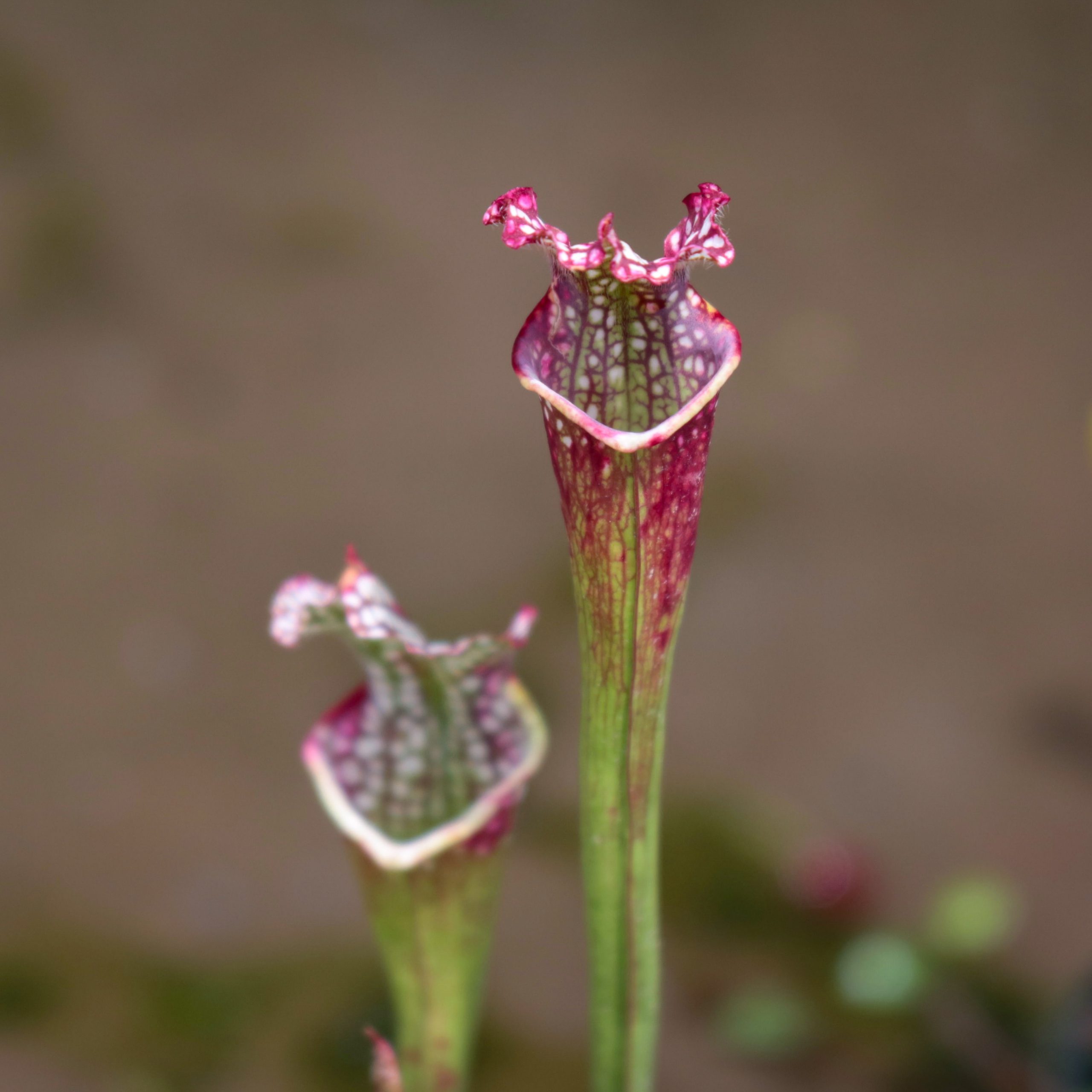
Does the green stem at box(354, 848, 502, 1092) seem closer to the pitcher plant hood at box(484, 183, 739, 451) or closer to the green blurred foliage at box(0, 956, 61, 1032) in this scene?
the pitcher plant hood at box(484, 183, 739, 451)

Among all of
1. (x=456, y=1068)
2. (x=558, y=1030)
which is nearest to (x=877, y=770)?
(x=558, y=1030)

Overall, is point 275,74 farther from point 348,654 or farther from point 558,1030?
point 558,1030

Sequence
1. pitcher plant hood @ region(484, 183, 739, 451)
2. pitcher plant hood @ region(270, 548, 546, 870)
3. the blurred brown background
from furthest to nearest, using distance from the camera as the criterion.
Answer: the blurred brown background < pitcher plant hood @ region(270, 548, 546, 870) < pitcher plant hood @ region(484, 183, 739, 451)

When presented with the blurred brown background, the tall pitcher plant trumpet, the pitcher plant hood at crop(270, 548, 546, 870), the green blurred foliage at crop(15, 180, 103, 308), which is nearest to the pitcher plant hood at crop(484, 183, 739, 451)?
the tall pitcher plant trumpet

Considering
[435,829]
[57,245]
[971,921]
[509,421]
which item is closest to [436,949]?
[435,829]

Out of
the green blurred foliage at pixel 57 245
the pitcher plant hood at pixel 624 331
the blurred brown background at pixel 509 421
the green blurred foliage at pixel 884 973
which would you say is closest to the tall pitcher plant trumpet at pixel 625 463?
the pitcher plant hood at pixel 624 331

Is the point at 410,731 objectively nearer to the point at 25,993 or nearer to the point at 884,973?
the point at 884,973

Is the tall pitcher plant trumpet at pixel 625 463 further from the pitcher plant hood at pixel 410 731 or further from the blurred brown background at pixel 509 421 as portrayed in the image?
the blurred brown background at pixel 509 421
